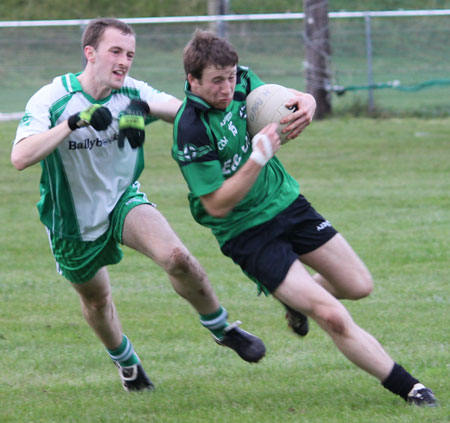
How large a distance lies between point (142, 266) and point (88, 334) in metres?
2.21

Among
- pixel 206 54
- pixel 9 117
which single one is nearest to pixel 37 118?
pixel 206 54

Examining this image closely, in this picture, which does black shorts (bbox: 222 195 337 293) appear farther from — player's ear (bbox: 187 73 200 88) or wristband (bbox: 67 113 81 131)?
wristband (bbox: 67 113 81 131)

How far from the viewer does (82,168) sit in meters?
5.41

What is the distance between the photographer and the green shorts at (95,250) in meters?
5.42

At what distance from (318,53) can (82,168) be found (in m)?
15.5

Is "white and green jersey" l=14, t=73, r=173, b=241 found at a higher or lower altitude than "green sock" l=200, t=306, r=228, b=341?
higher

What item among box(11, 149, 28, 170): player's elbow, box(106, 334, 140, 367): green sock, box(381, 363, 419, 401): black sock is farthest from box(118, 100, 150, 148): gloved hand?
box(381, 363, 419, 401): black sock

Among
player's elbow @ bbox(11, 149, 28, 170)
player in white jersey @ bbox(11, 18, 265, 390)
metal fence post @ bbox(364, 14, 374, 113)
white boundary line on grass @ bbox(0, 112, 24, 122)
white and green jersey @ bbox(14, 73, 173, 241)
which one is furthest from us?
white boundary line on grass @ bbox(0, 112, 24, 122)

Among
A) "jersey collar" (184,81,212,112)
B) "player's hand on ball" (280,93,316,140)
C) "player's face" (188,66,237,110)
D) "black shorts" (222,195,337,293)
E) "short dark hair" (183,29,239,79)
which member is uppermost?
"short dark hair" (183,29,239,79)

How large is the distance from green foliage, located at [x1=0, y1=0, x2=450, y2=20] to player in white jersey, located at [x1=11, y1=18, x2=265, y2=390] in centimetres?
2953

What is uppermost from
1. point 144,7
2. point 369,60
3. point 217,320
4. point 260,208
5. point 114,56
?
point 114,56

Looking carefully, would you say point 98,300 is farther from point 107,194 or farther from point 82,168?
point 82,168

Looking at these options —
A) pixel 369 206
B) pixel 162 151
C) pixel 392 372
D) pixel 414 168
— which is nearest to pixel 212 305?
pixel 392 372

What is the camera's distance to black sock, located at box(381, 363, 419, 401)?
4.73m
